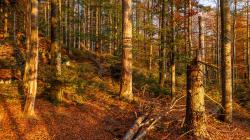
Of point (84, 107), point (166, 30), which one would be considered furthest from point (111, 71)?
point (84, 107)

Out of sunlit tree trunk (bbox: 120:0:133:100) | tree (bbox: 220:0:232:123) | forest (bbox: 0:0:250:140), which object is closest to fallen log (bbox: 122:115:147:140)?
forest (bbox: 0:0:250:140)

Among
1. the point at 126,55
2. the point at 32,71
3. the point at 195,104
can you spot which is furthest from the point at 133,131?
the point at 126,55

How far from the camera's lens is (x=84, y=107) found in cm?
1285

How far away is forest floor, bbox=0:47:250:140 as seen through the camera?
9.05 metres

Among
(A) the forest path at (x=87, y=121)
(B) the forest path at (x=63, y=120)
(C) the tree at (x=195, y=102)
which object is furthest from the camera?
(B) the forest path at (x=63, y=120)

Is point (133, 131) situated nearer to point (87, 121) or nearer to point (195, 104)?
point (195, 104)

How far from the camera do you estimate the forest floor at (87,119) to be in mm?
9047

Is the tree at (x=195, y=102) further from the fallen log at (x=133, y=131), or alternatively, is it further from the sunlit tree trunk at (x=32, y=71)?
the sunlit tree trunk at (x=32, y=71)

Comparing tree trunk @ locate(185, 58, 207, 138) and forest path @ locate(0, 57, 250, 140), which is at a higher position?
tree trunk @ locate(185, 58, 207, 138)

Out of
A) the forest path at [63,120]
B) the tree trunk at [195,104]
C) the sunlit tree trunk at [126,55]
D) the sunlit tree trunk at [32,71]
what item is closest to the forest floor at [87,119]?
the forest path at [63,120]

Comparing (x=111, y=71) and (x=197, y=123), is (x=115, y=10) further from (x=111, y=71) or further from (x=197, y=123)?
(x=197, y=123)

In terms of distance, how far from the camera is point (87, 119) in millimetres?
11195

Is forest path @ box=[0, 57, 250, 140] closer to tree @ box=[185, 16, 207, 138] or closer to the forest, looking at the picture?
the forest

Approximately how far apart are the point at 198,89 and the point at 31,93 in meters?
6.42
